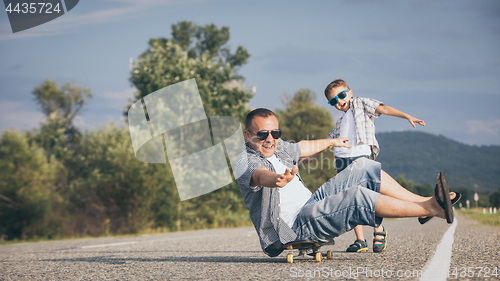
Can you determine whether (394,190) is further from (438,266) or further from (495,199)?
(495,199)

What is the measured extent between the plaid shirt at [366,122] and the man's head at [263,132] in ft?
5.18

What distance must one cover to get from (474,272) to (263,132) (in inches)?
67.8

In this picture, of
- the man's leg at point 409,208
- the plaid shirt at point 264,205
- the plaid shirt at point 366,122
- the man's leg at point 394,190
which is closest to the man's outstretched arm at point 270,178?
the plaid shirt at point 264,205

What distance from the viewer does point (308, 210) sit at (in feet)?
10.2

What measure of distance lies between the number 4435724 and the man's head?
154 cm

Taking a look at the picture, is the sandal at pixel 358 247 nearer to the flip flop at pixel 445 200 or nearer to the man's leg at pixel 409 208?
the man's leg at pixel 409 208

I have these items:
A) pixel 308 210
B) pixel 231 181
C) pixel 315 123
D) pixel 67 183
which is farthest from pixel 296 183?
pixel 315 123

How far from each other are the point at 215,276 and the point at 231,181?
1925 cm

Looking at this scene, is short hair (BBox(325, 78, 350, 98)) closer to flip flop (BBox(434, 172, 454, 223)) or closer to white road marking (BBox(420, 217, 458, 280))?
white road marking (BBox(420, 217, 458, 280))

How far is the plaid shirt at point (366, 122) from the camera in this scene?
4543 millimetres

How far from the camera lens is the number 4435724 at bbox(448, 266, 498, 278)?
2490mm

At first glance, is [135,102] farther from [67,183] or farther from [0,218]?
[0,218]

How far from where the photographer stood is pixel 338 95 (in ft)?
15.5

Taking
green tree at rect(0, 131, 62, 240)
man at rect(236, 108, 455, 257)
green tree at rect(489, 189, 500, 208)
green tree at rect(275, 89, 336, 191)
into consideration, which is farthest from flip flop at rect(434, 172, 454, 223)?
green tree at rect(275, 89, 336, 191)
